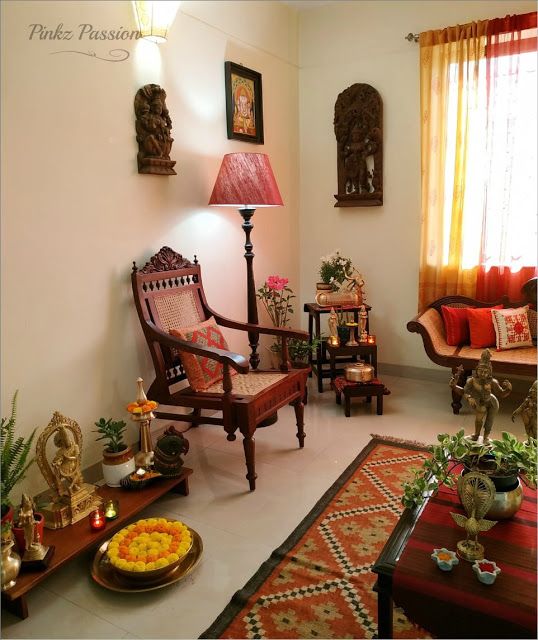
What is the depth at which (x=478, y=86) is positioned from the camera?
12.2 ft

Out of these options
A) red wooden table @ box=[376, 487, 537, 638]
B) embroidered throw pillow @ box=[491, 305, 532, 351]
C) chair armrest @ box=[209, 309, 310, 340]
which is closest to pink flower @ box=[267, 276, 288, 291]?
chair armrest @ box=[209, 309, 310, 340]

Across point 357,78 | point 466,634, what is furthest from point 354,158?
point 466,634

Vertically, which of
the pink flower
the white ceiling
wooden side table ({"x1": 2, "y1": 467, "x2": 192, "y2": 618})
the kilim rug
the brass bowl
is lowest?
the kilim rug

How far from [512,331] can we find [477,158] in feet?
4.22

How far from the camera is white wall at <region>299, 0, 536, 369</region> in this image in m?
4.07

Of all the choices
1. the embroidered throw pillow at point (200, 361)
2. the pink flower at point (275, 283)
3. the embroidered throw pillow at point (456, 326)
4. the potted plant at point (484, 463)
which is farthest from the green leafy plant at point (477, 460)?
the pink flower at point (275, 283)

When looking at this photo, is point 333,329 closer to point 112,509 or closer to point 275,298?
point 275,298

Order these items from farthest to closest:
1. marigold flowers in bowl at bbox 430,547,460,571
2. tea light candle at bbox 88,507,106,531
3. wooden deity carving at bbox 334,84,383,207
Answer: wooden deity carving at bbox 334,84,383,207
tea light candle at bbox 88,507,106,531
marigold flowers in bowl at bbox 430,547,460,571

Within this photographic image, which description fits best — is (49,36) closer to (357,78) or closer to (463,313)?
(357,78)

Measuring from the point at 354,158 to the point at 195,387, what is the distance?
2.48 metres

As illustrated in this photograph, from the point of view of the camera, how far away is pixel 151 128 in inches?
114

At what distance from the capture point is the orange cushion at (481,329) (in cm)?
369

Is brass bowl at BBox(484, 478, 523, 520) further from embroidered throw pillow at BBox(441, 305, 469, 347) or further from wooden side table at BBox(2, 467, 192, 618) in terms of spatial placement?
embroidered throw pillow at BBox(441, 305, 469, 347)

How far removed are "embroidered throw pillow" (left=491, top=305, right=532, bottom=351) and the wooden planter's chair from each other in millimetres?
1480
